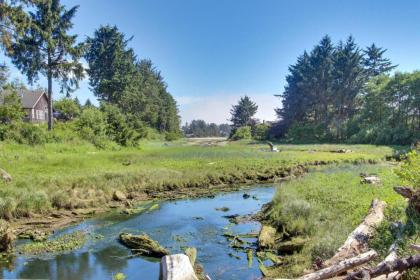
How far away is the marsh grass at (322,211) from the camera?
10.6m

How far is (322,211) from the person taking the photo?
1395cm

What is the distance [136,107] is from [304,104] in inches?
1353

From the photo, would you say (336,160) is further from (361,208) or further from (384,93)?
(384,93)

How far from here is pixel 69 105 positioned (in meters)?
62.5

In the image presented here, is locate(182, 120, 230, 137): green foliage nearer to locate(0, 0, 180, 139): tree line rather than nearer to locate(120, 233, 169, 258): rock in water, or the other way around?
locate(0, 0, 180, 139): tree line

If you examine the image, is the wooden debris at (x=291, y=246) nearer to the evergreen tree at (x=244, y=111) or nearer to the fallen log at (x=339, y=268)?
the fallen log at (x=339, y=268)

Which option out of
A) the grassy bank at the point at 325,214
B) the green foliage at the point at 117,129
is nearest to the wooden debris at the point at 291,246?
the grassy bank at the point at 325,214

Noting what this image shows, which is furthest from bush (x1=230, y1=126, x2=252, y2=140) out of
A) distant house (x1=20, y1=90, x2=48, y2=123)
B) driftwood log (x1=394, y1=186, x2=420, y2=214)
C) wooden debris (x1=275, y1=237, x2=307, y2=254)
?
driftwood log (x1=394, y1=186, x2=420, y2=214)

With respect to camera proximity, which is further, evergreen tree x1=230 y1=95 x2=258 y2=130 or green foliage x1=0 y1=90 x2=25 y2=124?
evergreen tree x1=230 y1=95 x2=258 y2=130

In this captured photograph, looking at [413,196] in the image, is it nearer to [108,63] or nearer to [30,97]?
[108,63]

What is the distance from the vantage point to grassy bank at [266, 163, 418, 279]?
10.2m

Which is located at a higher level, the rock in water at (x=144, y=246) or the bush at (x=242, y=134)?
the bush at (x=242, y=134)

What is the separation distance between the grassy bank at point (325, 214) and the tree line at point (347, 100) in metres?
38.8

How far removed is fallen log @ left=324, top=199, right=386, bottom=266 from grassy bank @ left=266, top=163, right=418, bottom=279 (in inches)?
9.3
